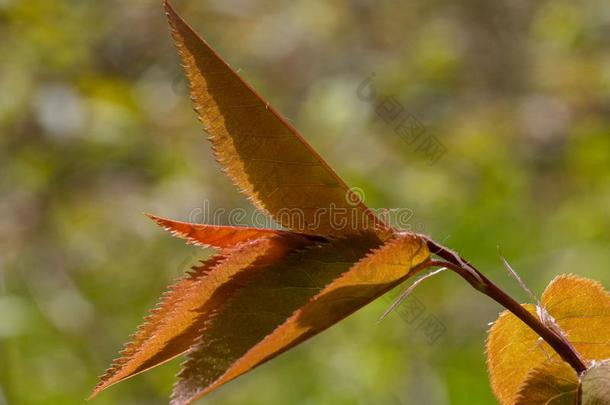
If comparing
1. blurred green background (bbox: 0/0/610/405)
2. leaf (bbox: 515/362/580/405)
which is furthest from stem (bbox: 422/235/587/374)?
blurred green background (bbox: 0/0/610/405)

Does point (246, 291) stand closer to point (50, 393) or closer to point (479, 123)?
point (50, 393)

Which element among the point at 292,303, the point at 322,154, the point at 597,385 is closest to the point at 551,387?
the point at 597,385

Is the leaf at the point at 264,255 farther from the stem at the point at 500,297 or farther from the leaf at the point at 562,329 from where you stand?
the leaf at the point at 562,329

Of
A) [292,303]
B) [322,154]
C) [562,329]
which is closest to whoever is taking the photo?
[292,303]

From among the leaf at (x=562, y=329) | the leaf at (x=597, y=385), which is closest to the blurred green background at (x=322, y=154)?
the leaf at (x=562, y=329)

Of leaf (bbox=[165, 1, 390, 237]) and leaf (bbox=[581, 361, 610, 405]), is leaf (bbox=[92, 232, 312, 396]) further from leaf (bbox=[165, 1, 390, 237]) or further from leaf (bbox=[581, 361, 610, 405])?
leaf (bbox=[581, 361, 610, 405])

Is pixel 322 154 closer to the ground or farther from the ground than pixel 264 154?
closer to the ground

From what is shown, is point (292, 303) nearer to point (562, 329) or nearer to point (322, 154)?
point (562, 329)
